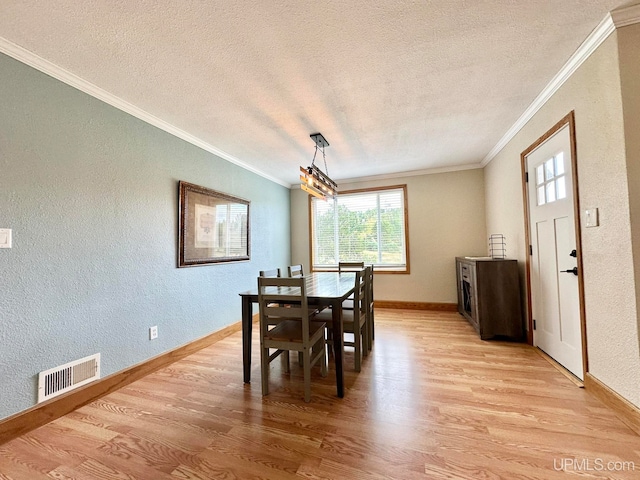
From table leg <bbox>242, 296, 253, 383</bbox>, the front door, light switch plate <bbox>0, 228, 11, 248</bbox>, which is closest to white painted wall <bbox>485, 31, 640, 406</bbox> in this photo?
the front door

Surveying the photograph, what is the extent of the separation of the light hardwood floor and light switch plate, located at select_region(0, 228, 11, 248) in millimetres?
1189

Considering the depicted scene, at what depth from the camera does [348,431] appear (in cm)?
166

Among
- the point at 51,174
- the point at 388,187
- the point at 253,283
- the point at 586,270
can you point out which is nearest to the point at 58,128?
the point at 51,174

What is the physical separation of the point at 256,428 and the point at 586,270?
2545 mm

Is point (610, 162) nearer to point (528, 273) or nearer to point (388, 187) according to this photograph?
point (528, 273)

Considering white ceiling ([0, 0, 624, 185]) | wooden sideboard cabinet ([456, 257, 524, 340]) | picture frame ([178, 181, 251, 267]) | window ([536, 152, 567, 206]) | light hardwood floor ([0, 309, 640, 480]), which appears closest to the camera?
light hardwood floor ([0, 309, 640, 480])

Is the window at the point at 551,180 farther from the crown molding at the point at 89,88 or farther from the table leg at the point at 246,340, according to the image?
the crown molding at the point at 89,88

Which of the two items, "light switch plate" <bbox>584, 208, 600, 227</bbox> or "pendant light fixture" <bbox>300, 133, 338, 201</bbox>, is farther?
"pendant light fixture" <bbox>300, 133, 338, 201</bbox>

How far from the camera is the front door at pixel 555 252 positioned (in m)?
2.21

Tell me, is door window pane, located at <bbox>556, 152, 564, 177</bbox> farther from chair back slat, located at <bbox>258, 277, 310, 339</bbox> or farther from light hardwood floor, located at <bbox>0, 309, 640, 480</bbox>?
chair back slat, located at <bbox>258, 277, 310, 339</bbox>

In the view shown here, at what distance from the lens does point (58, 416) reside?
188cm

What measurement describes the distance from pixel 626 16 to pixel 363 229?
3.87 metres

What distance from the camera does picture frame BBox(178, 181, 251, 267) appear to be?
2996 millimetres

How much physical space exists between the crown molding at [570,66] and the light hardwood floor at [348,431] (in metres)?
2.38
